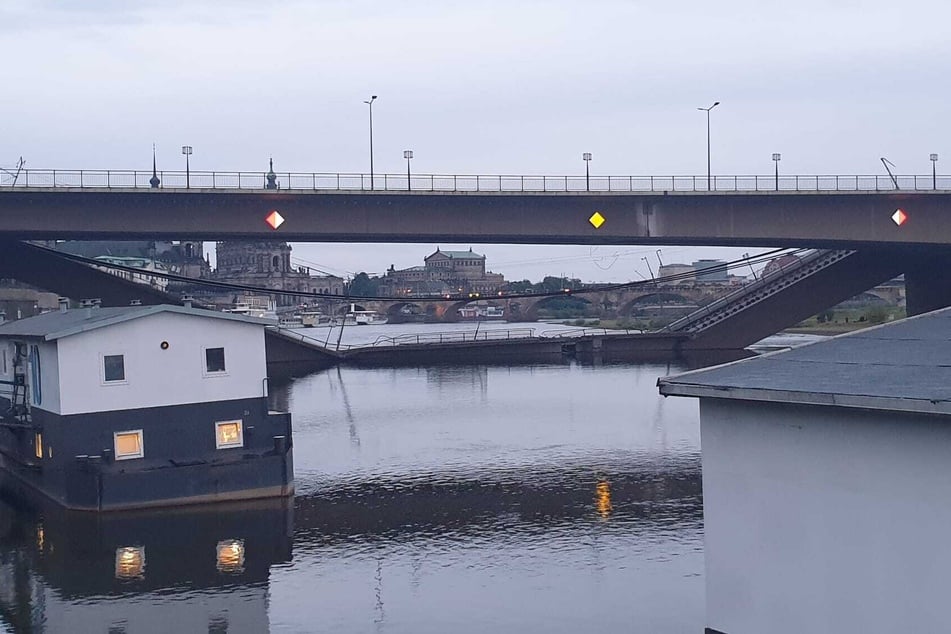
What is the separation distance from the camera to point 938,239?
2306 inches

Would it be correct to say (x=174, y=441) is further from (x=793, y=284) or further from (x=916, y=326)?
(x=793, y=284)

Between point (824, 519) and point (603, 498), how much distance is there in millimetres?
18362

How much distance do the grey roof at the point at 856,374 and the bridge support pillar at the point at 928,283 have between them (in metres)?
62.7

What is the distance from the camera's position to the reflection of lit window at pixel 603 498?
2893 centimetres


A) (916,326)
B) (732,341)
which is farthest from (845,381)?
(732,341)

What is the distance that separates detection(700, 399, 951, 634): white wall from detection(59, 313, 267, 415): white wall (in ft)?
62.7

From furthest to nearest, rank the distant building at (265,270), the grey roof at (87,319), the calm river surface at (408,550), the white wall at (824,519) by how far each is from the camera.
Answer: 1. the distant building at (265,270)
2. the grey roof at (87,319)
3. the calm river surface at (408,550)
4. the white wall at (824,519)

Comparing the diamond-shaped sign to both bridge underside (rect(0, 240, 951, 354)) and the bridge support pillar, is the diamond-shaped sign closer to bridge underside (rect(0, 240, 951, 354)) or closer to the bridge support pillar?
bridge underside (rect(0, 240, 951, 354))

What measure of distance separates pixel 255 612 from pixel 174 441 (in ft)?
32.1

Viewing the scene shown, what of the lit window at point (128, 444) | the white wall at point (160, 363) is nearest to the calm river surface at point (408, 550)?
the lit window at point (128, 444)

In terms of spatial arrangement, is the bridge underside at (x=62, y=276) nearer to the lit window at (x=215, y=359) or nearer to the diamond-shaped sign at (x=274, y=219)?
the diamond-shaped sign at (x=274, y=219)

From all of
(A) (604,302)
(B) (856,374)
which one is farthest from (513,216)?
(A) (604,302)

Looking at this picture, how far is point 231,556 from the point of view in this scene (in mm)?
24734

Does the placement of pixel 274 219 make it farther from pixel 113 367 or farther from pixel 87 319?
pixel 113 367
